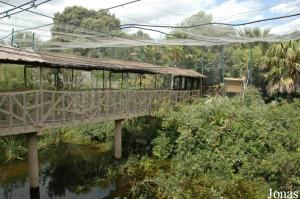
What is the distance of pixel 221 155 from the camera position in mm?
12312

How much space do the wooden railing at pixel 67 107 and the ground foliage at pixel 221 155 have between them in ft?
5.00

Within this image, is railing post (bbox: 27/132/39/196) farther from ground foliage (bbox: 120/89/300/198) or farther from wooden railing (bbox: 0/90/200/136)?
ground foliage (bbox: 120/89/300/198)

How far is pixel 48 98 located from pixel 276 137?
7.96 m

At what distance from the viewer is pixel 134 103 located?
15.1m

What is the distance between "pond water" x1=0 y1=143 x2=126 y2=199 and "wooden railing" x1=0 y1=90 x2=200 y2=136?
216cm

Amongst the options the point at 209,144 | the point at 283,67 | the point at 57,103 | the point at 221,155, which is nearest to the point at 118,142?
the point at 209,144

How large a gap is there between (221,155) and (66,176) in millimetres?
5882

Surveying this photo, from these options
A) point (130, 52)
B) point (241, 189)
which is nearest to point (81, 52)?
point (130, 52)

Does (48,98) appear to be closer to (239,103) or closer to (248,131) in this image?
(248,131)

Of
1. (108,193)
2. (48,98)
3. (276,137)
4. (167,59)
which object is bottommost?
(108,193)

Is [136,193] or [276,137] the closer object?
[136,193]
